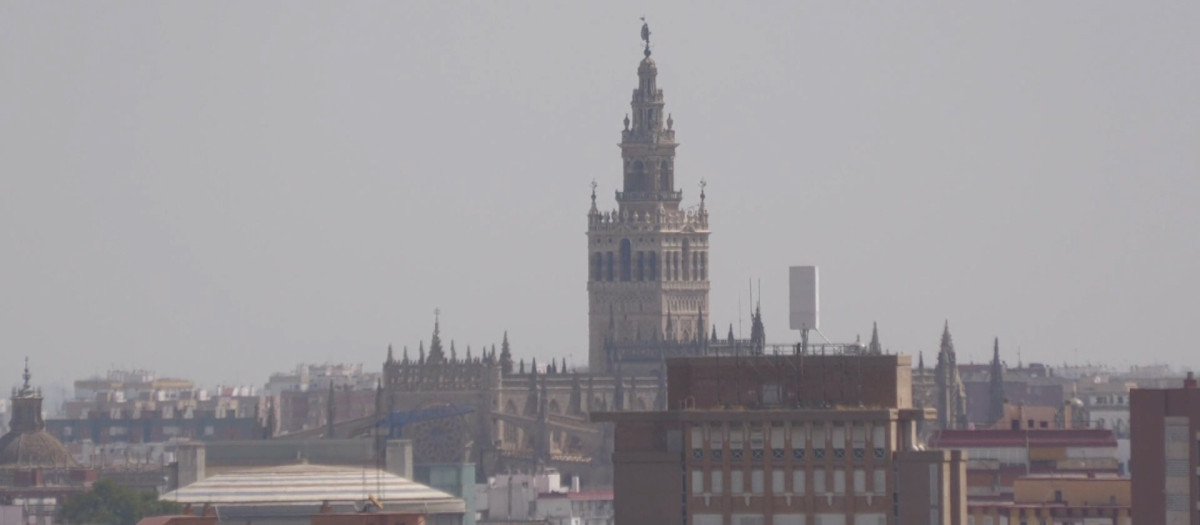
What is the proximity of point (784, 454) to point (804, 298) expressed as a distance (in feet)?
23.5

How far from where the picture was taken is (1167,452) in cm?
8719

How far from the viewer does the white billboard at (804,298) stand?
81875mm

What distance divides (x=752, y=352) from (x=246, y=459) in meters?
81.4

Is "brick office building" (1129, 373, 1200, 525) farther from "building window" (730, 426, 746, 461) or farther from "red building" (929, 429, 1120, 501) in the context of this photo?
"red building" (929, 429, 1120, 501)

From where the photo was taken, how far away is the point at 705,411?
3000 inches

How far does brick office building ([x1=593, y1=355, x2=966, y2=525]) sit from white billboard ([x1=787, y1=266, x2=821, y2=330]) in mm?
4587

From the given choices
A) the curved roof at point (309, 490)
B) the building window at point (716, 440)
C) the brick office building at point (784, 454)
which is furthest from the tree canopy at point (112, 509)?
the building window at point (716, 440)

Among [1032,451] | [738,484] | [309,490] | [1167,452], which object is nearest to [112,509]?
Result: [1032,451]

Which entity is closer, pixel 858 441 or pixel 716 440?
pixel 858 441

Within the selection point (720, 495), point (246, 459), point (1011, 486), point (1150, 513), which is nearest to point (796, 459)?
point (720, 495)

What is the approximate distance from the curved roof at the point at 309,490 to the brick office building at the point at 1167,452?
3050cm

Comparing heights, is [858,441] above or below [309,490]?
above

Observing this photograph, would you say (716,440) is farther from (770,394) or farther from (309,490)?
(309,490)

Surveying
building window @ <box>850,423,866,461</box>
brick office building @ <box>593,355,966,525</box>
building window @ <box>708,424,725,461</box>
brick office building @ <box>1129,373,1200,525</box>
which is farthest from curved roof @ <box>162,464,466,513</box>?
building window @ <box>850,423,866,461</box>
